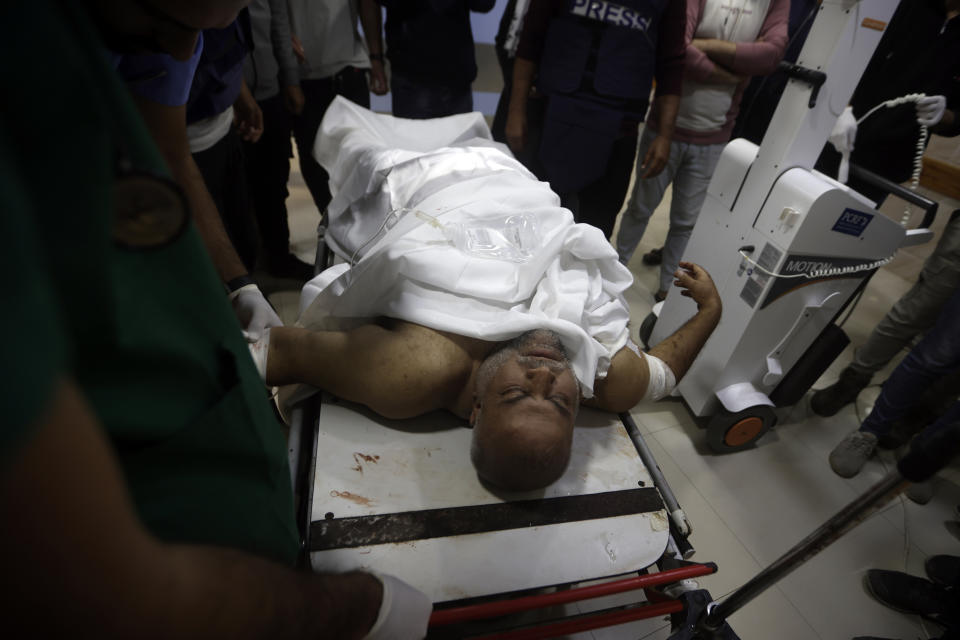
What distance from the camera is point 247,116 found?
1895 mm

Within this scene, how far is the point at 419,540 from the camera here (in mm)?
994

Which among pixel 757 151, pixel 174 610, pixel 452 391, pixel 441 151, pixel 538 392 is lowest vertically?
pixel 452 391

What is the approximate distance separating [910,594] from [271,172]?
10.1 feet

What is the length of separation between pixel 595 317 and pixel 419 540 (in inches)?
30.5

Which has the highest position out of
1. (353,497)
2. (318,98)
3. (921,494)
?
(318,98)

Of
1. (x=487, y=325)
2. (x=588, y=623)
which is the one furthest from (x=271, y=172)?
(x=588, y=623)

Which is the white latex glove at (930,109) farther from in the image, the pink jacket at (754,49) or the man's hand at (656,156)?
the man's hand at (656,156)

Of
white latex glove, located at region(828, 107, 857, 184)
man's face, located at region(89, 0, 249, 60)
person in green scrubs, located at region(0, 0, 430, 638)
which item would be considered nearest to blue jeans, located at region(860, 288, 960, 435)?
white latex glove, located at region(828, 107, 857, 184)

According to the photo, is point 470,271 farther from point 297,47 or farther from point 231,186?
point 297,47

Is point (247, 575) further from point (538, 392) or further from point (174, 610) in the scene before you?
point (538, 392)

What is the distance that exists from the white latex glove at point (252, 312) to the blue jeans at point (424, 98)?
165 centimetres

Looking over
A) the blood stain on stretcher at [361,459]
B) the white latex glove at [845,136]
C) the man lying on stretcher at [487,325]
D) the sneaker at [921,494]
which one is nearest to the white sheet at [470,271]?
the man lying on stretcher at [487,325]

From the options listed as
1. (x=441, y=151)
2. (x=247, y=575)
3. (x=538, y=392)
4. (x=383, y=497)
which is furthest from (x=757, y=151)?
(x=247, y=575)

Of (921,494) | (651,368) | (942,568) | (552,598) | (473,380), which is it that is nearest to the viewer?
(552,598)
